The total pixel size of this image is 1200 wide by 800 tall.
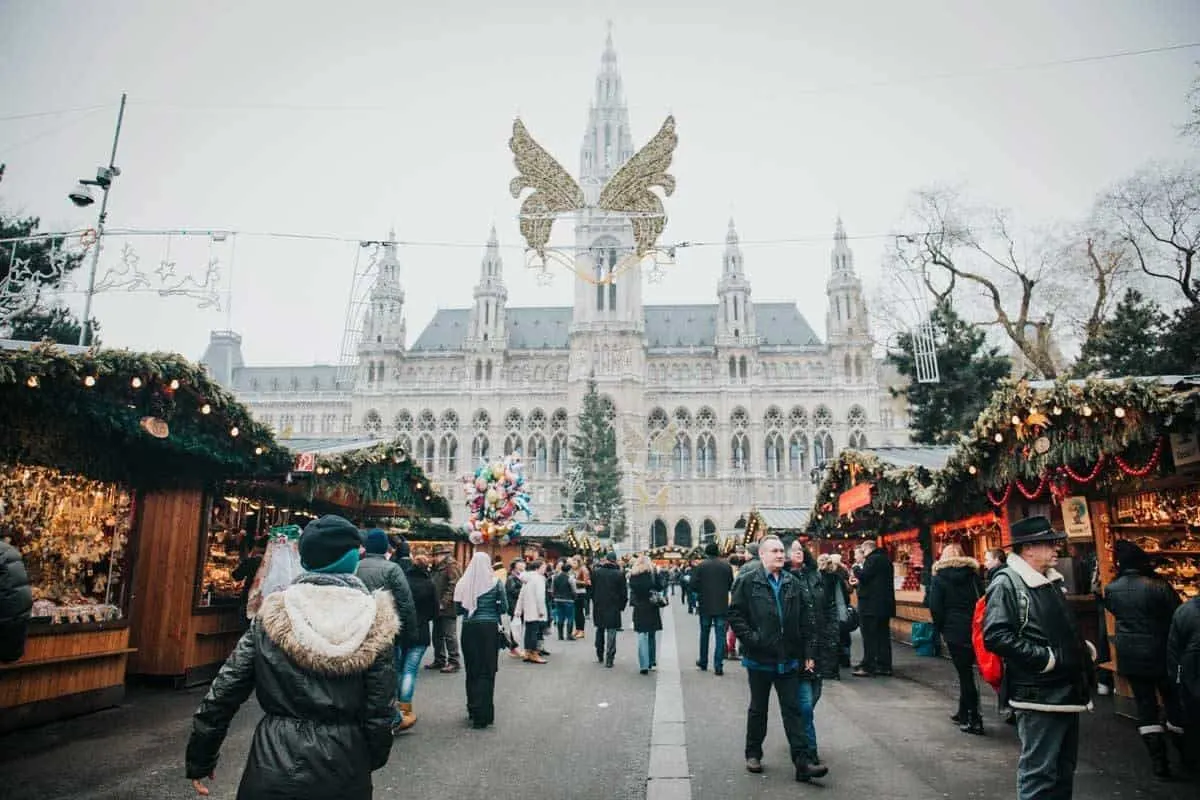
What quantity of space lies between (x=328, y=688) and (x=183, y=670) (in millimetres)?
6036

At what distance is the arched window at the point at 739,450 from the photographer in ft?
165

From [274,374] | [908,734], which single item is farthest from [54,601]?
[274,374]

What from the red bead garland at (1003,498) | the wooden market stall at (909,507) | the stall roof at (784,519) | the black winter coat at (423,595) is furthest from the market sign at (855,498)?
the stall roof at (784,519)

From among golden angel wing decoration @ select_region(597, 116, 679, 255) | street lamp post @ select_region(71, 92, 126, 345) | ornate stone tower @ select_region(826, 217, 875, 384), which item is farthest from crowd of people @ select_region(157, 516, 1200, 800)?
ornate stone tower @ select_region(826, 217, 875, 384)

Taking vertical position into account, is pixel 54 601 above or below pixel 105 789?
above

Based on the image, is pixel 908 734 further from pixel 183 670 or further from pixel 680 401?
pixel 680 401

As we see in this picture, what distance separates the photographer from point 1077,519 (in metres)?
7.26

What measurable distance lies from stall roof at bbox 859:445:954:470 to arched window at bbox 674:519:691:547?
38.9m

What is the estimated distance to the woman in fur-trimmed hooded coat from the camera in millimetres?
2146

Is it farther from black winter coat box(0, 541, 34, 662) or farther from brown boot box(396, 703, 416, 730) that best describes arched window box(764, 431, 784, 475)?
black winter coat box(0, 541, 34, 662)

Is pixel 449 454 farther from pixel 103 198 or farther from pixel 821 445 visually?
pixel 103 198

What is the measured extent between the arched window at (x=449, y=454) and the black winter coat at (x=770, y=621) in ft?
154

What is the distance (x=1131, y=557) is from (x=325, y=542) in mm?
4823

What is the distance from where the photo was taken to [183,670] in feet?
23.2
